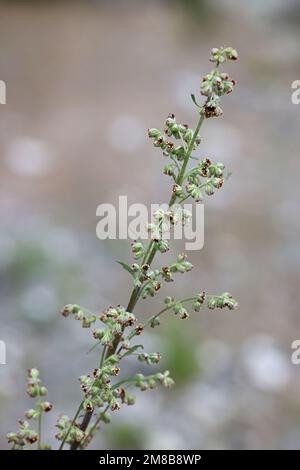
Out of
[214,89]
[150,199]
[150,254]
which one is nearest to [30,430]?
[150,254]

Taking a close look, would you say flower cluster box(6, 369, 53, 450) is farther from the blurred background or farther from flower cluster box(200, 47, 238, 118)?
the blurred background

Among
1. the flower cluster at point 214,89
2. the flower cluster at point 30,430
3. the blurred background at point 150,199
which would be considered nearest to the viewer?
the flower cluster at point 214,89

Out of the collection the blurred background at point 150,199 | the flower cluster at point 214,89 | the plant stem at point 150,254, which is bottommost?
the plant stem at point 150,254

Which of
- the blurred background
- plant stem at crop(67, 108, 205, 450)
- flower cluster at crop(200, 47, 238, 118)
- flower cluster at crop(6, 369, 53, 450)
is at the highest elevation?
the blurred background

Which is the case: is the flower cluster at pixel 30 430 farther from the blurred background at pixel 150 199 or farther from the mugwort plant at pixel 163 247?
the blurred background at pixel 150 199

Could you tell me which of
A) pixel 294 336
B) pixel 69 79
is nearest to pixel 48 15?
pixel 69 79

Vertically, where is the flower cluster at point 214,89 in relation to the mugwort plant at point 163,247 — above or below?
above

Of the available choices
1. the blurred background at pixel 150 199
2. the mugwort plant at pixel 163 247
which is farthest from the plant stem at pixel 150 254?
the blurred background at pixel 150 199

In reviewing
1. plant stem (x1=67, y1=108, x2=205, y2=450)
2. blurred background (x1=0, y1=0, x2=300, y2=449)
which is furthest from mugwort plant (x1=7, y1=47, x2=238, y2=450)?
blurred background (x1=0, y1=0, x2=300, y2=449)

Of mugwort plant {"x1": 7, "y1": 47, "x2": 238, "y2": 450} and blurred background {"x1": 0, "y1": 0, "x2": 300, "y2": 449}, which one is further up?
blurred background {"x1": 0, "y1": 0, "x2": 300, "y2": 449}

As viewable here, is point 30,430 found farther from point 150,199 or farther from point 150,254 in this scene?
point 150,199
